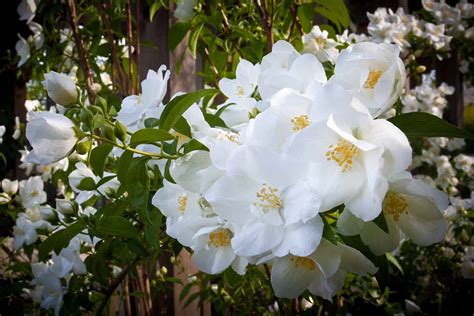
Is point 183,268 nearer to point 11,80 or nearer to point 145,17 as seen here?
point 145,17

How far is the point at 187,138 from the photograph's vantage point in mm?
626

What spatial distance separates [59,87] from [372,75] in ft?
1.19

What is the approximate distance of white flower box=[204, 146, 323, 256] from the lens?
422 millimetres

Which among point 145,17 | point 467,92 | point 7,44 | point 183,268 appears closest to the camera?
point 183,268

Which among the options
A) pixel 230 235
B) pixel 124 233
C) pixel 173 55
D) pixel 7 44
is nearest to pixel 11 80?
pixel 7 44

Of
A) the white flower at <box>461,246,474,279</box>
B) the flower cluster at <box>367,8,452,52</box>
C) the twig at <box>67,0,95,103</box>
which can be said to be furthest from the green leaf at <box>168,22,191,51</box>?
the white flower at <box>461,246,474,279</box>

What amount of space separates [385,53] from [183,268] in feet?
4.08

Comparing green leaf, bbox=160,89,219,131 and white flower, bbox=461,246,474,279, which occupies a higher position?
green leaf, bbox=160,89,219,131

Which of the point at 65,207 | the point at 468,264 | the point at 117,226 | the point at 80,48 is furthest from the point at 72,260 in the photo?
the point at 468,264

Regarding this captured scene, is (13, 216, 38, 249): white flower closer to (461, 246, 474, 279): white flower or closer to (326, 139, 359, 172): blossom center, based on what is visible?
(326, 139, 359, 172): blossom center

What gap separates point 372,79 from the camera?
1.56 feet

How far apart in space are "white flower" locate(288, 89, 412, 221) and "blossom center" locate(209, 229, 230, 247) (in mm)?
167

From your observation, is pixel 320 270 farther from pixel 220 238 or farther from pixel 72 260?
pixel 72 260

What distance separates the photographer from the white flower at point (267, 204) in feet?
1.38
